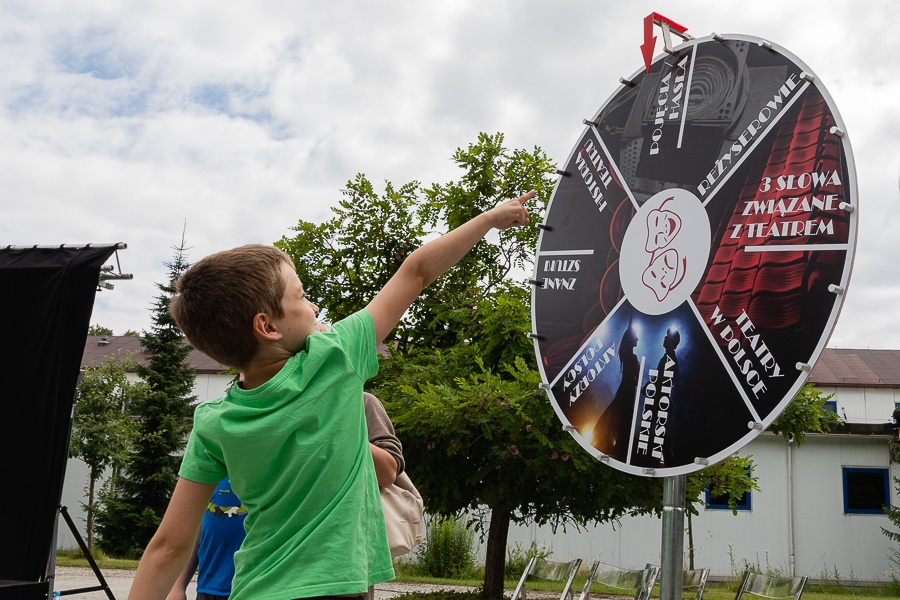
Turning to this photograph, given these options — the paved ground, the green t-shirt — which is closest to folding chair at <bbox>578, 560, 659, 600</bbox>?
the paved ground

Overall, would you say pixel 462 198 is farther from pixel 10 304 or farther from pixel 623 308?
pixel 623 308

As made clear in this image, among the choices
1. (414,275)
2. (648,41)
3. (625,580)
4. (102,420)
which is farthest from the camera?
(102,420)

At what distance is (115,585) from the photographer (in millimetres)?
12930

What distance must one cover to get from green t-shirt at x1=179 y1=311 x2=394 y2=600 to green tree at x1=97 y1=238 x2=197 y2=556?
21.4 meters

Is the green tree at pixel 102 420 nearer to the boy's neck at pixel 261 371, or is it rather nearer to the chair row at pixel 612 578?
the chair row at pixel 612 578

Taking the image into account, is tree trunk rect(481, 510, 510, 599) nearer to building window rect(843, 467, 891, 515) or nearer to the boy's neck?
the boy's neck

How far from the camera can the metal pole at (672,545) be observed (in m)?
3.44

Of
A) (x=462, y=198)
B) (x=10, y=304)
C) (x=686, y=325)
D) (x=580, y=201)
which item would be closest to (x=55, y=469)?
(x=10, y=304)

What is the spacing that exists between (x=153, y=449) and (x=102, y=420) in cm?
280

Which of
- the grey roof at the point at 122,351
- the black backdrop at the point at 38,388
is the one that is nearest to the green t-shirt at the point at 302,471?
the black backdrop at the point at 38,388

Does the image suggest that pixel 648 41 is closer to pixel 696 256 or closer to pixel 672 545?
pixel 696 256

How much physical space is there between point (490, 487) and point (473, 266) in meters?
3.25

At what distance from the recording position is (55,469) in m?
5.64

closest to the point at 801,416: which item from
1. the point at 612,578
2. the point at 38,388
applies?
the point at 612,578
